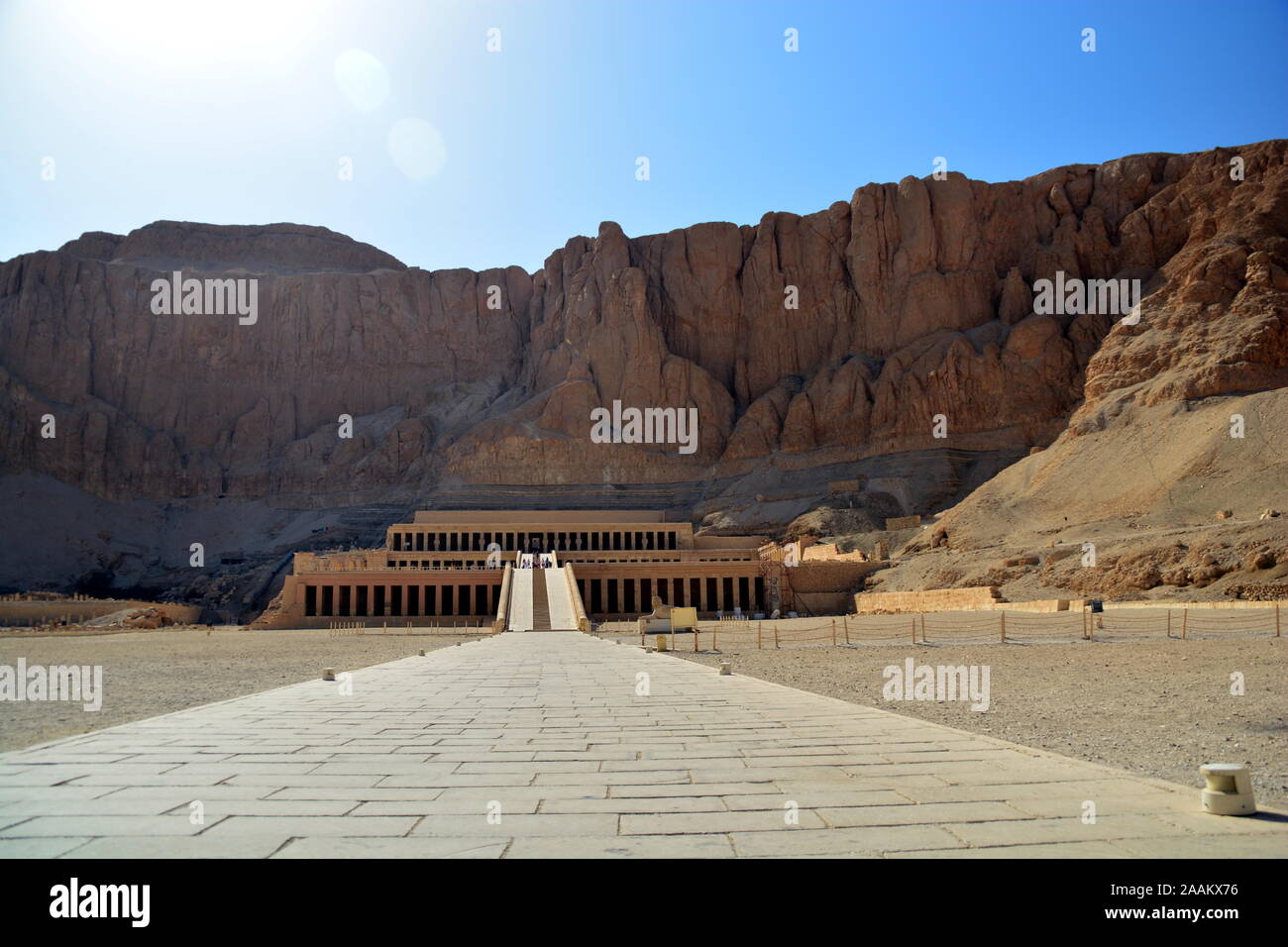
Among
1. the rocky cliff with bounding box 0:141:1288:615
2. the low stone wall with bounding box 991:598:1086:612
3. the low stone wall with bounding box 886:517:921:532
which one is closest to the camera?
the low stone wall with bounding box 991:598:1086:612

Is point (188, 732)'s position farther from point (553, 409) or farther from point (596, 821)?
point (553, 409)

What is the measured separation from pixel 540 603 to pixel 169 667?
20884 millimetres

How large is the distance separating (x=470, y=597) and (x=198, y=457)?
67.7 metres

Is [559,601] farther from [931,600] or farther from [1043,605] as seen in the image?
[1043,605]

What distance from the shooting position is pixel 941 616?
3531cm

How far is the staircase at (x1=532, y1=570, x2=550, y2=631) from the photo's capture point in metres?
36.8

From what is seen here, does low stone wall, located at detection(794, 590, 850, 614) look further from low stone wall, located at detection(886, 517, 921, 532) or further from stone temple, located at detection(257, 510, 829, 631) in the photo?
low stone wall, located at detection(886, 517, 921, 532)

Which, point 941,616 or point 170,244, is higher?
point 170,244

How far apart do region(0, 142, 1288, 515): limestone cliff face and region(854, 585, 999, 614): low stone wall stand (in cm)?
2423

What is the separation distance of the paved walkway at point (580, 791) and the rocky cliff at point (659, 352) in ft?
181

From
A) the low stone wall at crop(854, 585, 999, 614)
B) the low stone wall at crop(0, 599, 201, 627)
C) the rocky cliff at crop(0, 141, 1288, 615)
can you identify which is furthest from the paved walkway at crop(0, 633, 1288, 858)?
the rocky cliff at crop(0, 141, 1288, 615)

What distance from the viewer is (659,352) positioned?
93625 millimetres

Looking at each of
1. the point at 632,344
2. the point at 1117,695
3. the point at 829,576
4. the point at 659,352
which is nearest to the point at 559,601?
the point at 829,576
